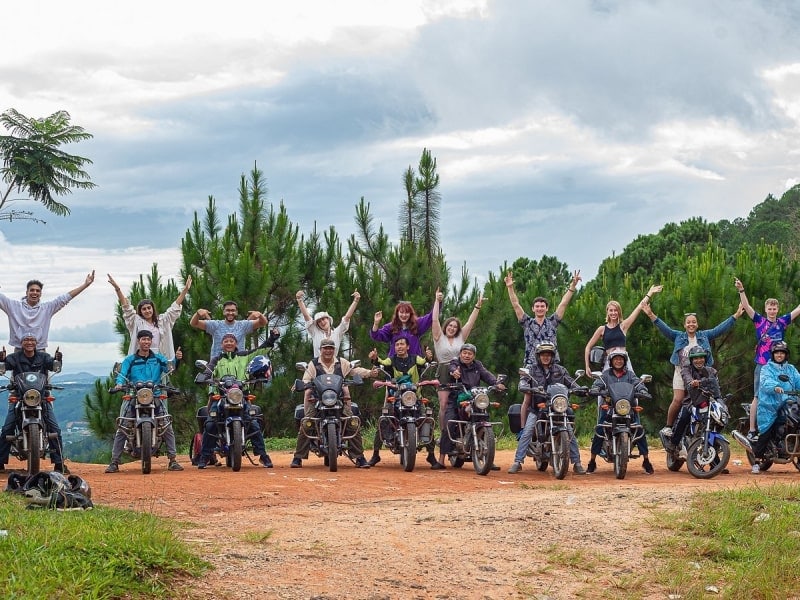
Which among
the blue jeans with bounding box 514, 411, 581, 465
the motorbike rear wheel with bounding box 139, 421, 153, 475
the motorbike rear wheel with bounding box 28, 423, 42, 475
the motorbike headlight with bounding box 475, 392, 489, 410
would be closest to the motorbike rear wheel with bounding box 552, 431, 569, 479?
the blue jeans with bounding box 514, 411, 581, 465

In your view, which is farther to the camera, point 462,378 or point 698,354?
point 462,378

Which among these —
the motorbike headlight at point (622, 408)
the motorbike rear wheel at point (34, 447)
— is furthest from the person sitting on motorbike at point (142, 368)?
the motorbike headlight at point (622, 408)

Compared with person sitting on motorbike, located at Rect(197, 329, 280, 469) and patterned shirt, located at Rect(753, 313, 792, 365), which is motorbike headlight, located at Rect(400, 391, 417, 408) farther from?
patterned shirt, located at Rect(753, 313, 792, 365)

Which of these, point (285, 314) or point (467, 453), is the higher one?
point (285, 314)

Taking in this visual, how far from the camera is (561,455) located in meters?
11.5

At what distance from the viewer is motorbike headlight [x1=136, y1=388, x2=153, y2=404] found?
11.7m

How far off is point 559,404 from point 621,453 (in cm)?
89

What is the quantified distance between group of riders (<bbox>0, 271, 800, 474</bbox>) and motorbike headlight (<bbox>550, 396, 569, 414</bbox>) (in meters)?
0.45

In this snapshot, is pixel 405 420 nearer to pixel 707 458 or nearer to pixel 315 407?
pixel 315 407

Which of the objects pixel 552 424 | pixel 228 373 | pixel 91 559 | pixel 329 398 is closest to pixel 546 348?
pixel 552 424

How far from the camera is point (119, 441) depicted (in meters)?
12.1

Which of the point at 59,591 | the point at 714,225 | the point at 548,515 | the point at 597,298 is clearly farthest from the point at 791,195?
the point at 59,591

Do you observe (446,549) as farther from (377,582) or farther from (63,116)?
(63,116)

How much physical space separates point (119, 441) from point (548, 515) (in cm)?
576
